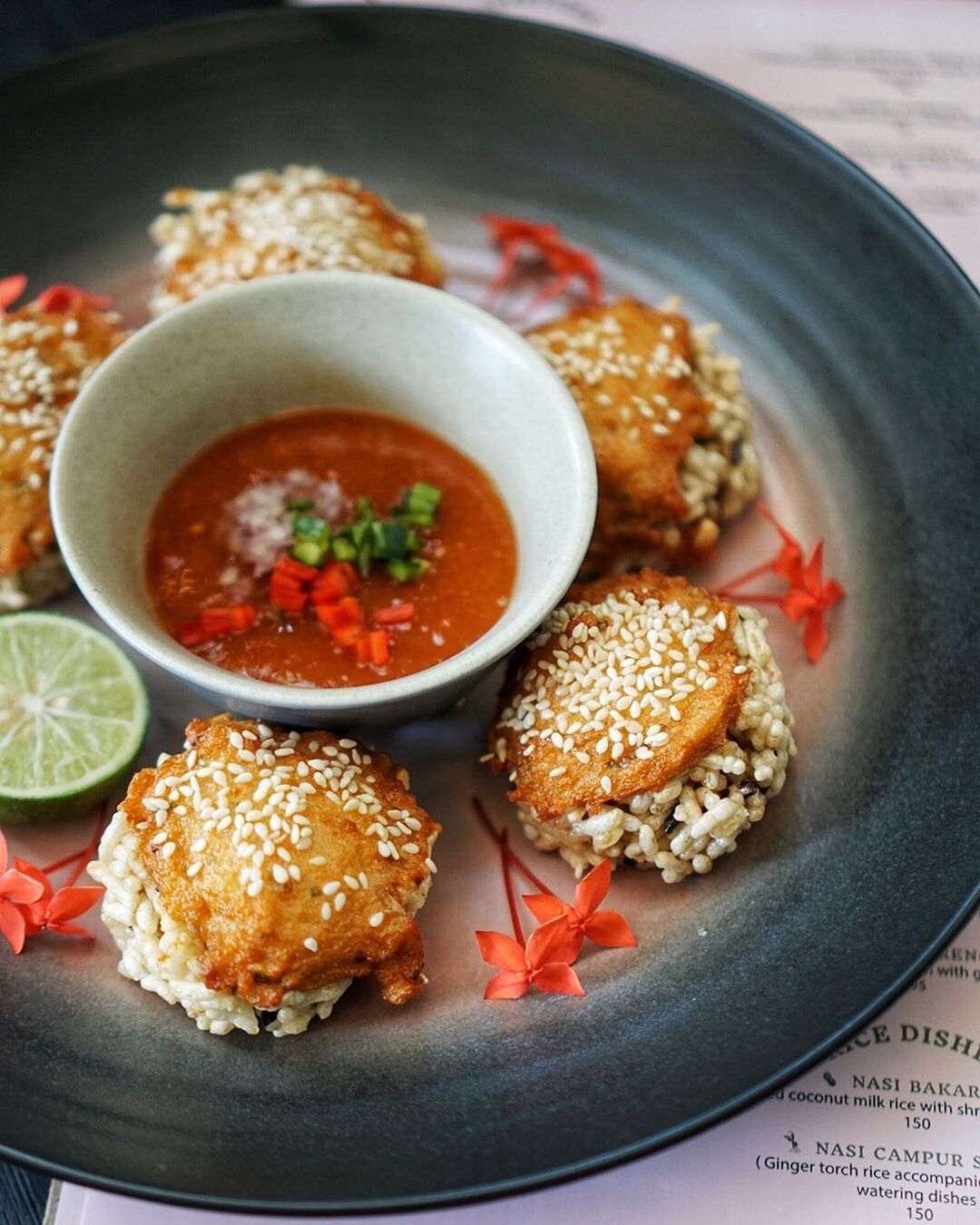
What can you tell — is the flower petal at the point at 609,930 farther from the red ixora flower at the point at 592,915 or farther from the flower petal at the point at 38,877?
the flower petal at the point at 38,877

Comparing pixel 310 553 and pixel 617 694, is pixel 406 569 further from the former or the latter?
pixel 617 694

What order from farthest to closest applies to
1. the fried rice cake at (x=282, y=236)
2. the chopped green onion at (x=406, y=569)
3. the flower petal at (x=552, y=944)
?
the fried rice cake at (x=282, y=236)
the chopped green onion at (x=406, y=569)
the flower petal at (x=552, y=944)

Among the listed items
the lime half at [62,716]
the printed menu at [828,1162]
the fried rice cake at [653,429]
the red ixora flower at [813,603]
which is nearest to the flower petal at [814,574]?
the red ixora flower at [813,603]

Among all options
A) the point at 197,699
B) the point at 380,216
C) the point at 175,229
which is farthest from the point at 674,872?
the point at 175,229

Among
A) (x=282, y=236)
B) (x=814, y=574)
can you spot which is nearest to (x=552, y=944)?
(x=814, y=574)

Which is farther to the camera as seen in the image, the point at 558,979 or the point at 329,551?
the point at 329,551
